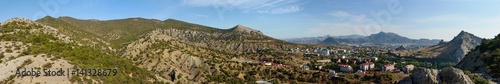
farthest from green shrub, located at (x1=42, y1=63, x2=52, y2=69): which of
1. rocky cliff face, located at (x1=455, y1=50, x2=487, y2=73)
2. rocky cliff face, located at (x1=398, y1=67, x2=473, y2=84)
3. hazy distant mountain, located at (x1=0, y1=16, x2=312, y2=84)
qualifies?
rocky cliff face, located at (x1=455, y1=50, x2=487, y2=73)

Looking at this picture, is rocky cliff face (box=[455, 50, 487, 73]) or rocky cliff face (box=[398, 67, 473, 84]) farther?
rocky cliff face (box=[455, 50, 487, 73])

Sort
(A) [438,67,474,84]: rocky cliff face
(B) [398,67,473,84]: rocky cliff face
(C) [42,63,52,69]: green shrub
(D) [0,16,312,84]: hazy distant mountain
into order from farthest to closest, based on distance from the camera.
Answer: (B) [398,67,473,84]: rocky cliff face
(A) [438,67,474,84]: rocky cliff face
(D) [0,16,312,84]: hazy distant mountain
(C) [42,63,52,69]: green shrub

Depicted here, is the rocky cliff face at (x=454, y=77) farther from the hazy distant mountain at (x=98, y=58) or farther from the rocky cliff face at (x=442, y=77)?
the hazy distant mountain at (x=98, y=58)

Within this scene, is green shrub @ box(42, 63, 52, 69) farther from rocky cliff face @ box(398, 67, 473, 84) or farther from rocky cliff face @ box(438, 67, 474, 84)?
rocky cliff face @ box(438, 67, 474, 84)

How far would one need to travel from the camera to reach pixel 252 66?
317ft

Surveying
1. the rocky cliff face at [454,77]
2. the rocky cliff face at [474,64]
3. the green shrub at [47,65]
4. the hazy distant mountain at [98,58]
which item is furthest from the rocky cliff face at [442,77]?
the green shrub at [47,65]

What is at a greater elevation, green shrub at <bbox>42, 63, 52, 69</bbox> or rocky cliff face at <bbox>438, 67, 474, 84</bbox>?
green shrub at <bbox>42, 63, 52, 69</bbox>

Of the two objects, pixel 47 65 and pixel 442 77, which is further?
pixel 442 77

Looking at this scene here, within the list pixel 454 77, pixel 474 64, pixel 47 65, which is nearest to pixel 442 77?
pixel 454 77

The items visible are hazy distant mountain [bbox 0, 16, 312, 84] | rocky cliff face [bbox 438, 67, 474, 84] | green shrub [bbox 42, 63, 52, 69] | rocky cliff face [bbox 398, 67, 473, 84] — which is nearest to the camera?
green shrub [bbox 42, 63, 52, 69]

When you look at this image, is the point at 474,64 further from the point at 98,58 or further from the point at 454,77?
the point at 98,58

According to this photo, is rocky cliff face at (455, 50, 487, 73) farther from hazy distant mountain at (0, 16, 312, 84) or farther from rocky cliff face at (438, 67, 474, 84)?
hazy distant mountain at (0, 16, 312, 84)

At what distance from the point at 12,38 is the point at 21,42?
1573 millimetres

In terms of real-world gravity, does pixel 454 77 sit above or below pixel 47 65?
below
